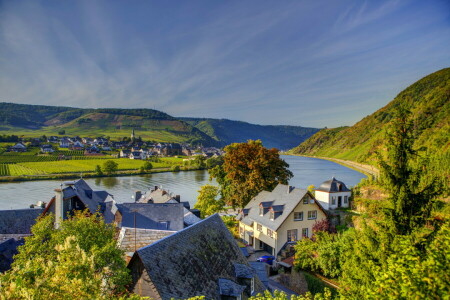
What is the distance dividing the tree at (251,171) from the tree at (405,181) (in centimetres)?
2801

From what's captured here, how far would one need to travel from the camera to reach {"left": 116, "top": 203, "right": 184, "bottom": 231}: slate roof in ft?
90.0

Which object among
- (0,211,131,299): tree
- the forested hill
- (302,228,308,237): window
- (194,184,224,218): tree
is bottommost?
(302,228,308,237): window

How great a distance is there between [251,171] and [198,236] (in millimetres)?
28527

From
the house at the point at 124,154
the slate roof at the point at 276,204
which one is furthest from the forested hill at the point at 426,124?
the house at the point at 124,154

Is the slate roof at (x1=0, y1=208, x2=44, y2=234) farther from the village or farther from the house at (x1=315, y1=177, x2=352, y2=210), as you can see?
the house at (x1=315, y1=177, x2=352, y2=210)

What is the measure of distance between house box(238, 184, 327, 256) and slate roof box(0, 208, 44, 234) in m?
23.8

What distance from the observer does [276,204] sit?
1297 inches

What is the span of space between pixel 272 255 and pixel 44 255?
2286 centimetres

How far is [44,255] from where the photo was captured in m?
13.8

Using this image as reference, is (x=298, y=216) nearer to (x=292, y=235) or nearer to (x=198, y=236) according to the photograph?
(x=292, y=235)

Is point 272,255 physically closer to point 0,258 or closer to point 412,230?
point 412,230

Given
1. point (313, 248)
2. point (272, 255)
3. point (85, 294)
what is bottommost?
point (272, 255)

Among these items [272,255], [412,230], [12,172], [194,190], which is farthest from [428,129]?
[12,172]

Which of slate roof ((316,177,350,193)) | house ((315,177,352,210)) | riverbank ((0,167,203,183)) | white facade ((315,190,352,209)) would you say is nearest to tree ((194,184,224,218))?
white facade ((315,190,352,209))
